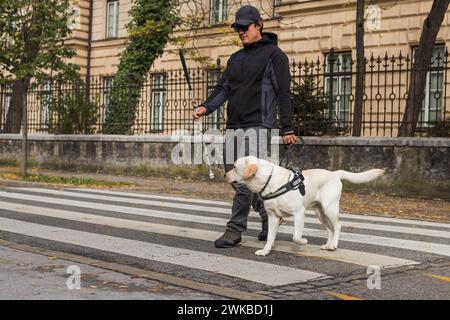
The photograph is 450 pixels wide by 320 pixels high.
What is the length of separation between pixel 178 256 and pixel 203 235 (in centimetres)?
137

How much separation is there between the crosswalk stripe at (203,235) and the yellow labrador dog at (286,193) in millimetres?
290

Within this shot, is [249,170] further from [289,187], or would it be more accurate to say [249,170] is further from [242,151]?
[242,151]

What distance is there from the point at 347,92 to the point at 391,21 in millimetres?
7207

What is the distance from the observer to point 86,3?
33969 mm

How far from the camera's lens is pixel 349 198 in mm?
13320

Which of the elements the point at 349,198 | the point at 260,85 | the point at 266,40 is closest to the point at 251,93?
the point at 260,85

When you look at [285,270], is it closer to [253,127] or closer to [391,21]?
[253,127]

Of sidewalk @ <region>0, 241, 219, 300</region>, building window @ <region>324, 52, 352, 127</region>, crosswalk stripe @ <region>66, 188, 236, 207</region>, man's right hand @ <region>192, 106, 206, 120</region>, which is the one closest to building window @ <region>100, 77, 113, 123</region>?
crosswalk stripe @ <region>66, 188, 236, 207</region>

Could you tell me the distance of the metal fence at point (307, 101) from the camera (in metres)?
14.8

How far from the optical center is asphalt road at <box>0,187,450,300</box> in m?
4.72

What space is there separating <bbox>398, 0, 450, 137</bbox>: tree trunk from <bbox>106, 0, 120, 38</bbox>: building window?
2028 centimetres

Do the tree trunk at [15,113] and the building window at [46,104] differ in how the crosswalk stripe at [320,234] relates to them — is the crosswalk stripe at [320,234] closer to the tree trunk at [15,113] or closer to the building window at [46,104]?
the building window at [46,104]
